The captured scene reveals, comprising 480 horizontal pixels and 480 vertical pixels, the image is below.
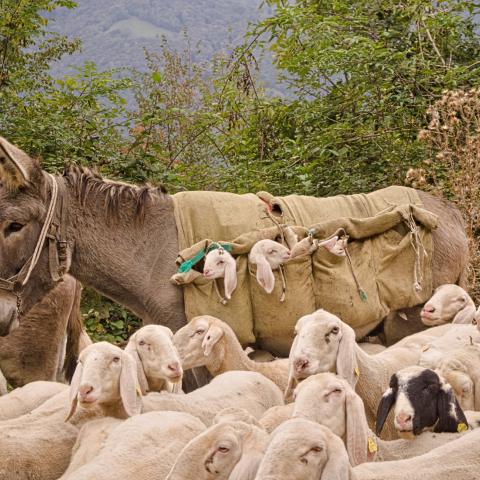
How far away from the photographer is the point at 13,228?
24.5ft

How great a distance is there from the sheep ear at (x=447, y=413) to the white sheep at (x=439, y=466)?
26.4 inches

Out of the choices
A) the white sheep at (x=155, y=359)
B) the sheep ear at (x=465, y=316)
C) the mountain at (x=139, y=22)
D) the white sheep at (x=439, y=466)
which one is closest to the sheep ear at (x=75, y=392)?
the white sheep at (x=155, y=359)

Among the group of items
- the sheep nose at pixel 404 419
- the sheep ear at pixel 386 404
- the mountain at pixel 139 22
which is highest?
the mountain at pixel 139 22

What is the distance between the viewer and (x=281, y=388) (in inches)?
287

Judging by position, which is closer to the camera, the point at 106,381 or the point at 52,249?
the point at 106,381

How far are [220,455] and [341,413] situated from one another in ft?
2.61

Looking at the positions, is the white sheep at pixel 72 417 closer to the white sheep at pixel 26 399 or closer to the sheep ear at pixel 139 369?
the sheep ear at pixel 139 369

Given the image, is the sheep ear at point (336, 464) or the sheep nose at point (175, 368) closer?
the sheep ear at point (336, 464)

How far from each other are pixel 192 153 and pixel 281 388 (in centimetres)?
887

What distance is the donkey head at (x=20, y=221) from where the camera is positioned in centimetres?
742

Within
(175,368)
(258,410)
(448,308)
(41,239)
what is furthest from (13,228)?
(448,308)

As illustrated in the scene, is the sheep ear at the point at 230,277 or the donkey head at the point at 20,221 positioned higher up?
the donkey head at the point at 20,221

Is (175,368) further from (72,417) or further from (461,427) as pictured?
(461,427)

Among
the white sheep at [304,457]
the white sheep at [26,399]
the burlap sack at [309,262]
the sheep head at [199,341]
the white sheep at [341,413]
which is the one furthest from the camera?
the burlap sack at [309,262]
